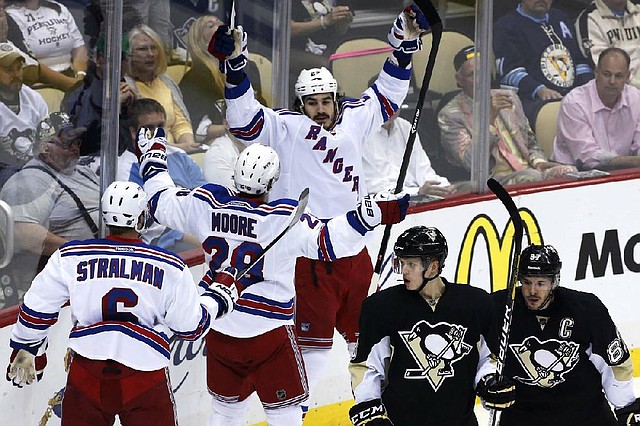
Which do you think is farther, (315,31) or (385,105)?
(315,31)

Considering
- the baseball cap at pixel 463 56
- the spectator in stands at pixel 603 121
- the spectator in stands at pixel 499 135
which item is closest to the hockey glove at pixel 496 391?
the spectator in stands at pixel 499 135

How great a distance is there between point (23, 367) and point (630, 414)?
69.8 inches

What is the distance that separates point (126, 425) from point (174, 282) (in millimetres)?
461

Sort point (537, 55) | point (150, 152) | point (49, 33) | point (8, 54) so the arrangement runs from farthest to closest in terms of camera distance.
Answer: point (537, 55) < point (150, 152) < point (49, 33) < point (8, 54)

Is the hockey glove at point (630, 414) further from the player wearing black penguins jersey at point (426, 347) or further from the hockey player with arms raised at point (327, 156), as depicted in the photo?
the hockey player with arms raised at point (327, 156)

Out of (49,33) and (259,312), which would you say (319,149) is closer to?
(259,312)

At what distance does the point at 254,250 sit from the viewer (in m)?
4.46

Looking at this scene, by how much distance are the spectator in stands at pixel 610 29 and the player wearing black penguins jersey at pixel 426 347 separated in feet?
10.0

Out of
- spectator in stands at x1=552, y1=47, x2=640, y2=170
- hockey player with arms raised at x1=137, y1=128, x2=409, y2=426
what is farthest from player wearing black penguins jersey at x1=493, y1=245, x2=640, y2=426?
spectator in stands at x1=552, y1=47, x2=640, y2=170

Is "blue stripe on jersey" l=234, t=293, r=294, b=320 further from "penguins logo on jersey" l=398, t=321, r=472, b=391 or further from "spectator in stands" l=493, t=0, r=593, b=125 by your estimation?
"spectator in stands" l=493, t=0, r=593, b=125

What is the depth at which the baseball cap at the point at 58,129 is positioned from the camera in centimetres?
458

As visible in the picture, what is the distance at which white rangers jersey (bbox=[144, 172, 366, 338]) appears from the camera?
4.45m

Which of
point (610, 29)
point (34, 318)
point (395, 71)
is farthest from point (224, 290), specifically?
point (610, 29)

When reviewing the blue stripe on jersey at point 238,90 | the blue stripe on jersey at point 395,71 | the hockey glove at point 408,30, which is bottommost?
the blue stripe on jersey at point 238,90
